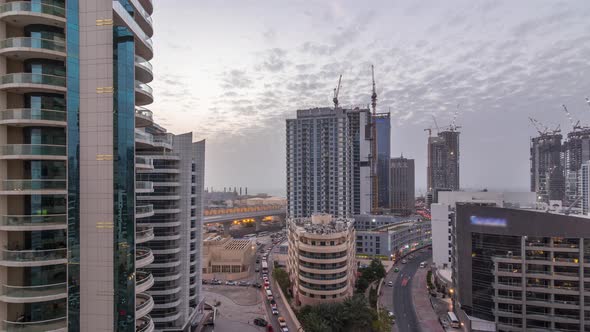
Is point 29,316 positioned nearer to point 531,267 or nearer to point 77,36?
point 77,36

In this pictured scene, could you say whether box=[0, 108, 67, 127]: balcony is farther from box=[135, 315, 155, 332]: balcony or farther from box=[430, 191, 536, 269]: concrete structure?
box=[430, 191, 536, 269]: concrete structure

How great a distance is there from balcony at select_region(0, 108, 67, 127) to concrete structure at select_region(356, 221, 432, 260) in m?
81.4

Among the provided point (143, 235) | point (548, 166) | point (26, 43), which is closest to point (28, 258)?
point (143, 235)

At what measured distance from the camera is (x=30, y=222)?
18781mm

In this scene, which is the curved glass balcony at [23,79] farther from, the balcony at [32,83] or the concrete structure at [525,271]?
the concrete structure at [525,271]

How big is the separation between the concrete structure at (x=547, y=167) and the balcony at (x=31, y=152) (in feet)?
645

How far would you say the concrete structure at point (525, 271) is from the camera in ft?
135

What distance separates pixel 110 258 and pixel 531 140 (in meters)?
230

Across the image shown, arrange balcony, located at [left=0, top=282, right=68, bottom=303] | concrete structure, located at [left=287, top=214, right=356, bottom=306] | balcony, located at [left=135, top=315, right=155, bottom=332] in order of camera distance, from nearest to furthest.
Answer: balcony, located at [left=0, top=282, right=68, bottom=303]
balcony, located at [left=135, top=315, right=155, bottom=332]
concrete structure, located at [left=287, top=214, right=356, bottom=306]

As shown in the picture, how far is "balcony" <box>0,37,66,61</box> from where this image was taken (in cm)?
1839

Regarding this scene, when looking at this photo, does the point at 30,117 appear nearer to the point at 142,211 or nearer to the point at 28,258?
the point at 28,258

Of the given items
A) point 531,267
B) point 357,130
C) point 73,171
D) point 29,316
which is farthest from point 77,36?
point 357,130

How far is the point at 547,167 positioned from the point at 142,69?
211 meters

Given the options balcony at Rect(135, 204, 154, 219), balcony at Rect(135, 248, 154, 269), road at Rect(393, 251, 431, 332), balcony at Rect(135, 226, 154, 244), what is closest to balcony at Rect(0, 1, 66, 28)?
balcony at Rect(135, 204, 154, 219)
